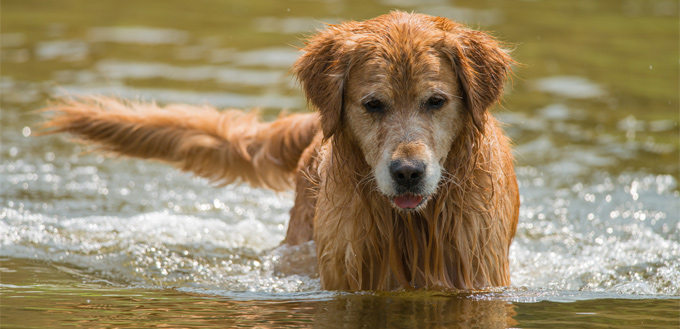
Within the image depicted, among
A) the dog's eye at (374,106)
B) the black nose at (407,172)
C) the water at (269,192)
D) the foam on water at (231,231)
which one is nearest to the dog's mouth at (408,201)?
the black nose at (407,172)

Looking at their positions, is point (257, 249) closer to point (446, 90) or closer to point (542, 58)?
point (446, 90)

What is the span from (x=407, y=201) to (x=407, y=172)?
27cm

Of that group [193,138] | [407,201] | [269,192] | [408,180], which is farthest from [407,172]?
[269,192]

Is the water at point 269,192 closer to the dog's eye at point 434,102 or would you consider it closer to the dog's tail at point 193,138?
the dog's tail at point 193,138

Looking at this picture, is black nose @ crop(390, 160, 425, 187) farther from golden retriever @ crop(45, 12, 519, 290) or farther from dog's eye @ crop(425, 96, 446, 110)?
dog's eye @ crop(425, 96, 446, 110)

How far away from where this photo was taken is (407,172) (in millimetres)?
4992

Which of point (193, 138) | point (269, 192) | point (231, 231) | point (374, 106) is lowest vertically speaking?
point (231, 231)

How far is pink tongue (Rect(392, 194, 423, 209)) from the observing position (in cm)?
518

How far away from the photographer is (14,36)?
14.9m

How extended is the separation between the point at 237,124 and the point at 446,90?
286cm

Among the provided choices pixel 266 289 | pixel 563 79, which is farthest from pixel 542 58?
pixel 266 289

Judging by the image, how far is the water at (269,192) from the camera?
17.9ft

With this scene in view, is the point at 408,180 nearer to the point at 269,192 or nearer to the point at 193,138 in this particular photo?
the point at 193,138

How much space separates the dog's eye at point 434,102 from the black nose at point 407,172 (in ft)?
1.36
